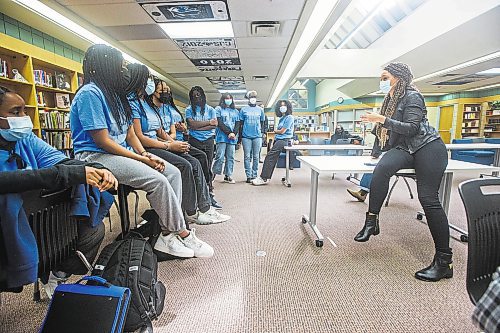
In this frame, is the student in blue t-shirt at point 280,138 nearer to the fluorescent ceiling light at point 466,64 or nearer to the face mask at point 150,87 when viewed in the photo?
the face mask at point 150,87

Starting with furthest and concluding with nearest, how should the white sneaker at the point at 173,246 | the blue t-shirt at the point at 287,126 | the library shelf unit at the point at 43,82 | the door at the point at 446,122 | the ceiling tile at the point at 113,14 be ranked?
the door at the point at 446,122 → the blue t-shirt at the point at 287,126 → the library shelf unit at the point at 43,82 → the ceiling tile at the point at 113,14 → the white sneaker at the point at 173,246

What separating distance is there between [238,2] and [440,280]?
10.7 feet

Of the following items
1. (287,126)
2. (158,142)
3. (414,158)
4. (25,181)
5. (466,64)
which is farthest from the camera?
(466,64)

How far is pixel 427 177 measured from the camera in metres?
1.75

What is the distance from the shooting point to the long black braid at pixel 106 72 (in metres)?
1.61

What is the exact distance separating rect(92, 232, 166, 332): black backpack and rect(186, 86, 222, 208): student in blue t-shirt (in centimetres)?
219

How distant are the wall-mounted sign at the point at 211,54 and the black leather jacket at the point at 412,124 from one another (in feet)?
13.0

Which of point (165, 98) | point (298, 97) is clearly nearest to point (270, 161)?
point (165, 98)

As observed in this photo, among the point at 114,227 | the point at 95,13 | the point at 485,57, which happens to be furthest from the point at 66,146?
the point at 485,57

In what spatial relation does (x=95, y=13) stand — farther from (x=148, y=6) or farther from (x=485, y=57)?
(x=485, y=57)

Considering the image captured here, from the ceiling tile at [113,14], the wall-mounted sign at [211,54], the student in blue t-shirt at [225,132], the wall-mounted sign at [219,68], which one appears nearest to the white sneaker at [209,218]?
the student in blue t-shirt at [225,132]

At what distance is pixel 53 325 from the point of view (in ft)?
3.43

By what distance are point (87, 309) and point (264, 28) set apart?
401 centimetres

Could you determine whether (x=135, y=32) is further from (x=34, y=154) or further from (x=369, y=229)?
(x=369, y=229)
